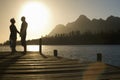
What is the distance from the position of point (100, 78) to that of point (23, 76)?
234 cm

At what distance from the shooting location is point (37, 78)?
9.13 m

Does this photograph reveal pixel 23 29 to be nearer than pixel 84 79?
No

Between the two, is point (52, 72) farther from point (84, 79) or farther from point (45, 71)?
point (84, 79)

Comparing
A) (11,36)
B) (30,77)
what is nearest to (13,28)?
(11,36)

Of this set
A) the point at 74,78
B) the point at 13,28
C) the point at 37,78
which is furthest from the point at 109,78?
the point at 13,28

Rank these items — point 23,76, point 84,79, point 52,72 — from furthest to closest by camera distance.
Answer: point 52,72
point 23,76
point 84,79

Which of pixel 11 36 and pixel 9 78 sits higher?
pixel 11 36

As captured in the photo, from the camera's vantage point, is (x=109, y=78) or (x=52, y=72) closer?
(x=109, y=78)

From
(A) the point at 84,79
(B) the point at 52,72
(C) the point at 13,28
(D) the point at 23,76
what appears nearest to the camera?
(A) the point at 84,79

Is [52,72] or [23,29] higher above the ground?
[23,29]

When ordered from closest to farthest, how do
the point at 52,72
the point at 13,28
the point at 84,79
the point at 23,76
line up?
the point at 84,79 < the point at 23,76 < the point at 52,72 < the point at 13,28

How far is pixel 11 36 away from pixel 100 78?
12837 mm

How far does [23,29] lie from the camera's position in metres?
21.2

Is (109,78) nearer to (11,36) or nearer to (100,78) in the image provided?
(100,78)
